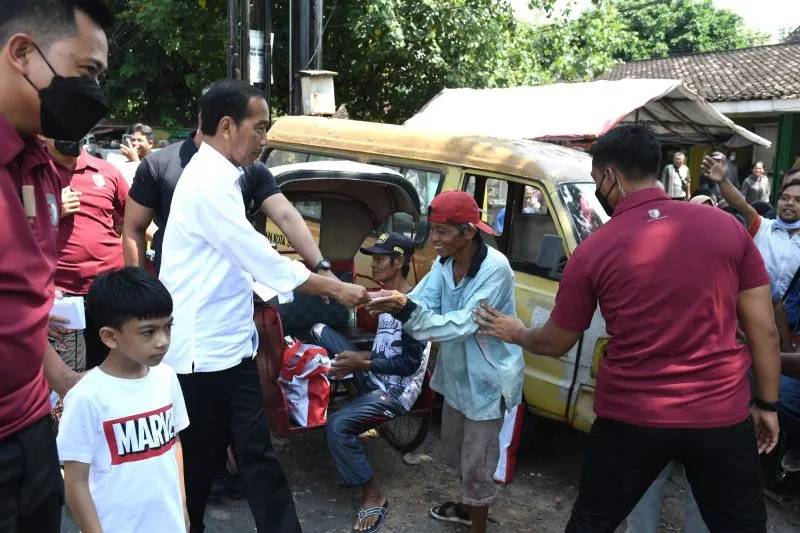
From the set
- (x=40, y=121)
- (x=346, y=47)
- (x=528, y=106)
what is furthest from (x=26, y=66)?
(x=346, y=47)

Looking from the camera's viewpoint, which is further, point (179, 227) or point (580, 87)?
point (580, 87)

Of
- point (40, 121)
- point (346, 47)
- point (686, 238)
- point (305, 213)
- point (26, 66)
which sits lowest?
point (305, 213)

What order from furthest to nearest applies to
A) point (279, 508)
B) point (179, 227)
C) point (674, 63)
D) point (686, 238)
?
point (674, 63)
point (279, 508)
point (179, 227)
point (686, 238)

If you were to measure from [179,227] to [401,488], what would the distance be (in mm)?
2389

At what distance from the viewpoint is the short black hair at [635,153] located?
113 inches

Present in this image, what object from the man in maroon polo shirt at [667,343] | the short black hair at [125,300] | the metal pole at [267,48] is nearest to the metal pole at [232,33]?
the metal pole at [267,48]

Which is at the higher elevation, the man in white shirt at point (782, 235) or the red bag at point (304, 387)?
the man in white shirt at point (782, 235)

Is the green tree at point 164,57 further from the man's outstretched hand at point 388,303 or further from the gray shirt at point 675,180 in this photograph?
the man's outstretched hand at point 388,303

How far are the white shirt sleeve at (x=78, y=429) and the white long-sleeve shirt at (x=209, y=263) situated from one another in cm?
65

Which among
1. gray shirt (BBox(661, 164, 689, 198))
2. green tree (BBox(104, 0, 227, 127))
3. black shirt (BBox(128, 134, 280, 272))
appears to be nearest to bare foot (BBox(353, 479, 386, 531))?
A: black shirt (BBox(128, 134, 280, 272))

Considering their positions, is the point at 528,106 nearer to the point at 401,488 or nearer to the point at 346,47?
A: the point at 346,47

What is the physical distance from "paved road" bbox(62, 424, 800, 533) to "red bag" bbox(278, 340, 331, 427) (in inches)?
21.5

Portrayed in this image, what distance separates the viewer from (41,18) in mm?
1794

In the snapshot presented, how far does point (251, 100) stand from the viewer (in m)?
3.13
